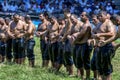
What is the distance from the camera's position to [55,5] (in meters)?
29.4

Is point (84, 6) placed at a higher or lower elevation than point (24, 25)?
lower

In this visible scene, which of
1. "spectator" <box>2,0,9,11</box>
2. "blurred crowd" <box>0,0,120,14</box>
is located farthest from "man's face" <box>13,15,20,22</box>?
"spectator" <box>2,0,9,11</box>

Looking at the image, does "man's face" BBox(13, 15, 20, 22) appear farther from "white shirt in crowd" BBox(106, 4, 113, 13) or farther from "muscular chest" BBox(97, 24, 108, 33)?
"white shirt in crowd" BBox(106, 4, 113, 13)

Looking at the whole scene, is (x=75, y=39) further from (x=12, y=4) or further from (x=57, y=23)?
(x=12, y=4)

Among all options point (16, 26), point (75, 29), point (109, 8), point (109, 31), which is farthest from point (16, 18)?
point (109, 8)

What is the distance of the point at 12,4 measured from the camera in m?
30.0

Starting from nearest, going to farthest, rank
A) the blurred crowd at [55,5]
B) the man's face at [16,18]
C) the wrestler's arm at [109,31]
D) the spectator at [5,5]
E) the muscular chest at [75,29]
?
1. the wrestler's arm at [109,31]
2. the muscular chest at [75,29]
3. the man's face at [16,18]
4. the blurred crowd at [55,5]
5. the spectator at [5,5]

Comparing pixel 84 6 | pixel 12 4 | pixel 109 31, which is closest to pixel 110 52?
pixel 109 31

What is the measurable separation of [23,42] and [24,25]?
56cm

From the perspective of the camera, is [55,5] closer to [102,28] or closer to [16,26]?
[16,26]

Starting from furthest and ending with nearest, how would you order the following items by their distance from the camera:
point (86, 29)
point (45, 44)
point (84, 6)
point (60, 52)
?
point (84, 6) → point (45, 44) → point (60, 52) → point (86, 29)

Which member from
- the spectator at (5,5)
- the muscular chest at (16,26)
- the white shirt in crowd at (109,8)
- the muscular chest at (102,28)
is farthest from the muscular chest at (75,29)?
the spectator at (5,5)

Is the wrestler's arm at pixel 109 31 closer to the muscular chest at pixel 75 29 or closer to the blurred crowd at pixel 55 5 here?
the muscular chest at pixel 75 29

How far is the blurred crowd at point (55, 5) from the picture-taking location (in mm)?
28234
